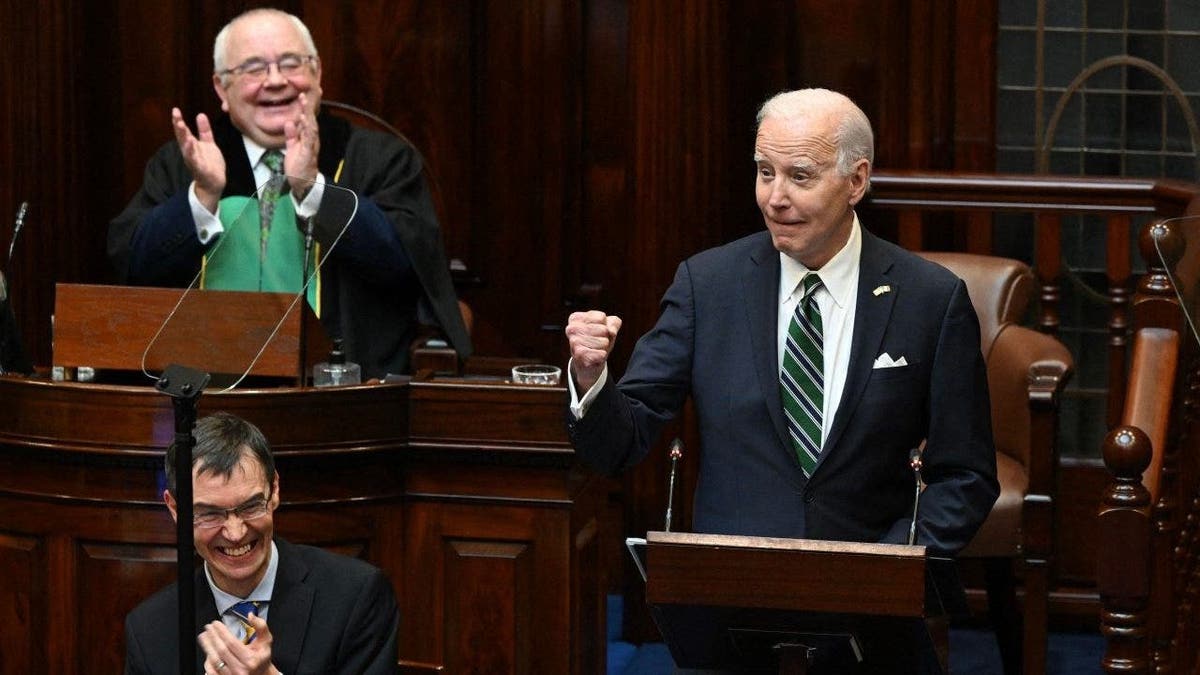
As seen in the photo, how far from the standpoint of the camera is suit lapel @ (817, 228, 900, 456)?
11.6 ft

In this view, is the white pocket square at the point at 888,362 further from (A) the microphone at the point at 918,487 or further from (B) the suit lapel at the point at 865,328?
(A) the microphone at the point at 918,487

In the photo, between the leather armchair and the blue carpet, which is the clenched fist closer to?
the leather armchair

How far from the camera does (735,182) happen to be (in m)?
6.32

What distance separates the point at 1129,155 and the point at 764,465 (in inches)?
129

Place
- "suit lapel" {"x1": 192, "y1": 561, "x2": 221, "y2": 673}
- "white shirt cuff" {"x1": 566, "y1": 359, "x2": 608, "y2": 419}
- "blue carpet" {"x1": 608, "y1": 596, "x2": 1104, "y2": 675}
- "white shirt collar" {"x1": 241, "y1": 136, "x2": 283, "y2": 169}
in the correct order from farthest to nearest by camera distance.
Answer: "blue carpet" {"x1": 608, "y1": 596, "x2": 1104, "y2": 675}, "white shirt collar" {"x1": 241, "y1": 136, "x2": 283, "y2": 169}, "suit lapel" {"x1": 192, "y1": 561, "x2": 221, "y2": 673}, "white shirt cuff" {"x1": 566, "y1": 359, "x2": 608, "y2": 419}

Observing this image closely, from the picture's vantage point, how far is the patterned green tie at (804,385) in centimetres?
358

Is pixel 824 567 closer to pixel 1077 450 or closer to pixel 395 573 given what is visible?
pixel 395 573

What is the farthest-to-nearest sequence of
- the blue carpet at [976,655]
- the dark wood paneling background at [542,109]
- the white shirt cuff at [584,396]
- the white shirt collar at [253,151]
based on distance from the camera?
the dark wood paneling background at [542,109]
the blue carpet at [976,655]
the white shirt collar at [253,151]
the white shirt cuff at [584,396]

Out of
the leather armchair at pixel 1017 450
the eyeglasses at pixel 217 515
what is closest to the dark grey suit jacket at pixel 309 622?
the eyeglasses at pixel 217 515

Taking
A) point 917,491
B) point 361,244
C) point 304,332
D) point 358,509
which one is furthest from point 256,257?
point 917,491

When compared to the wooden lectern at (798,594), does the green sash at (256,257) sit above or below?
above

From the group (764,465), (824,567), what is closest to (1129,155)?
(764,465)

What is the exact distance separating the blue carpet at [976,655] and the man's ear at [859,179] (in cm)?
239

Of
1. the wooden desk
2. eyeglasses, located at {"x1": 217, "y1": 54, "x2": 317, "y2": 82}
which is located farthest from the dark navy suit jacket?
eyeglasses, located at {"x1": 217, "y1": 54, "x2": 317, "y2": 82}
